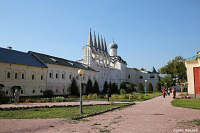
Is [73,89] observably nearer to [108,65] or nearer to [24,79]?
[24,79]

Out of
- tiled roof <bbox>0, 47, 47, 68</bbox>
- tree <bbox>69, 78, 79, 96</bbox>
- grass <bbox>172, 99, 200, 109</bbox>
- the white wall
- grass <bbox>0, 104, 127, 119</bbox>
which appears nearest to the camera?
grass <bbox>0, 104, 127, 119</bbox>

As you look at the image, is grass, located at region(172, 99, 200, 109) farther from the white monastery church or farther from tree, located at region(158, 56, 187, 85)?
tree, located at region(158, 56, 187, 85)

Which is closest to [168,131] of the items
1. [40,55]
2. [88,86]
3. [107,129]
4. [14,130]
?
[107,129]

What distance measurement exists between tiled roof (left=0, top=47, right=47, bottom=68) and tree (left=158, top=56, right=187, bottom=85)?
1562 inches

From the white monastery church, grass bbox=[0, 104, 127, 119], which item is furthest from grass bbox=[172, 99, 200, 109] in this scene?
the white monastery church

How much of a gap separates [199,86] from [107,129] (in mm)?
25767

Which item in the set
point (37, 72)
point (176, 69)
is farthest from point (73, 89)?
point (176, 69)

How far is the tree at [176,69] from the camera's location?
186 ft

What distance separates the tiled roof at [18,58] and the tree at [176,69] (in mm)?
39670

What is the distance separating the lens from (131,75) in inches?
3164

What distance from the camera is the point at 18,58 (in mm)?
31953

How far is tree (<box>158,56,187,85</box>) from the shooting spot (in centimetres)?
5672

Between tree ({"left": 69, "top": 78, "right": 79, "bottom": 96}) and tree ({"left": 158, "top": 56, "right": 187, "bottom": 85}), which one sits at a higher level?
tree ({"left": 158, "top": 56, "right": 187, "bottom": 85})

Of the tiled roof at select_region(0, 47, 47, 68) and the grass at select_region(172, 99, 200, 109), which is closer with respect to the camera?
the grass at select_region(172, 99, 200, 109)
